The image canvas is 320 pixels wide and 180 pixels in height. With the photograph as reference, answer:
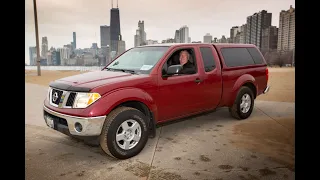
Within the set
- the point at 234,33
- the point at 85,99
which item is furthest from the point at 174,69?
the point at 234,33

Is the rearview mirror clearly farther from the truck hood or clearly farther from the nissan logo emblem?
the nissan logo emblem

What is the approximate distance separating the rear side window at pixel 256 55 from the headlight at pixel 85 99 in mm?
4404

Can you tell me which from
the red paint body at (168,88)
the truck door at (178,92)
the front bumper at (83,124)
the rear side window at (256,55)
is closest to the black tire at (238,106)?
the red paint body at (168,88)

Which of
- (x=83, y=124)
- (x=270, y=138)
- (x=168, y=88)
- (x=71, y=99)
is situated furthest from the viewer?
(x=270, y=138)

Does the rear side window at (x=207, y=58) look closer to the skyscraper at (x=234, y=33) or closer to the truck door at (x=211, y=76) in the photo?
the truck door at (x=211, y=76)

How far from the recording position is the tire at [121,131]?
357 centimetres

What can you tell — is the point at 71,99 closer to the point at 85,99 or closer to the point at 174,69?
the point at 85,99

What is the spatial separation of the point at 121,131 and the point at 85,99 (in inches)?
27.7

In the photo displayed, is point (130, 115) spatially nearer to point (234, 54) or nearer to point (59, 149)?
point (59, 149)

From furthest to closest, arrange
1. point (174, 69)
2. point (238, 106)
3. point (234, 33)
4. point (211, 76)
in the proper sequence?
1. point (234, 33)
2. point (238, 106)
3. point (211, 76)
4. point (174, 69)

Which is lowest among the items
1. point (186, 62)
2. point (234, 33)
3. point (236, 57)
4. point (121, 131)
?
point (121, 131)

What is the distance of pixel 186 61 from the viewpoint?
16.1 feet

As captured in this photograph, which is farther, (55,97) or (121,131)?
(55,97)
